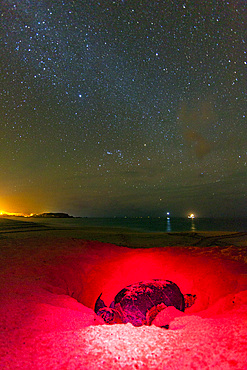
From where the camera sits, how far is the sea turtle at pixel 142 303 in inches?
143

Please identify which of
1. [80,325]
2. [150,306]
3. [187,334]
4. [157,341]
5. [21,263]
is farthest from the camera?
[21,263]

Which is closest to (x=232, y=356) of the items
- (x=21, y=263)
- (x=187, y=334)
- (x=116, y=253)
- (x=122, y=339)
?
(x=187, y=334)

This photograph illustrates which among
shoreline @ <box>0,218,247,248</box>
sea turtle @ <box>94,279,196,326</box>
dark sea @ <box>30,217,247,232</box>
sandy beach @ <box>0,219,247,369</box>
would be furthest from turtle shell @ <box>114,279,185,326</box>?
dark sea @ <box>30,217,247,232</box>

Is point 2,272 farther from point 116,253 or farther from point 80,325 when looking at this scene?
point 116,253

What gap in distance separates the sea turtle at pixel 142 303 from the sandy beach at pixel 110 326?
238 mm

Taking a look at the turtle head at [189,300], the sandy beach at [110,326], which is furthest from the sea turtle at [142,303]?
the turtle head at [189,300]

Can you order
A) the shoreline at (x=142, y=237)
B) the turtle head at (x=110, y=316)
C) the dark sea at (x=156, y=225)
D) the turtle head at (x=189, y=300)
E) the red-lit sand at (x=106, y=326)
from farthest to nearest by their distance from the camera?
the dark sea at (x=156, y=225) < the shoreline at (x=142, y=237) < the turtle head at (x=189, y=300) < the turtle head at (x=110, y=316) < the red-lit sand at (x=106, y=326)

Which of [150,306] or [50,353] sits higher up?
[50,353]

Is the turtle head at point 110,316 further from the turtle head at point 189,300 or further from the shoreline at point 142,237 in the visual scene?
the shoreline at point 142,237

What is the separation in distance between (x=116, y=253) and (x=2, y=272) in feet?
14.6

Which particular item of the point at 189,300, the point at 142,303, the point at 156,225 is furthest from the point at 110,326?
the point at 156,225

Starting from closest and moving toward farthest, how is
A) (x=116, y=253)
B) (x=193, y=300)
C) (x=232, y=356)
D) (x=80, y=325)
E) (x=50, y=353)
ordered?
(x=232, y=356) → (x=50, y=353) → (x=80, y=325) → (x=193, y=300) → (x=116, y=253)

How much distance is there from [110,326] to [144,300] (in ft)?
4.86

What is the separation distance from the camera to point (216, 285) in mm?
4988
